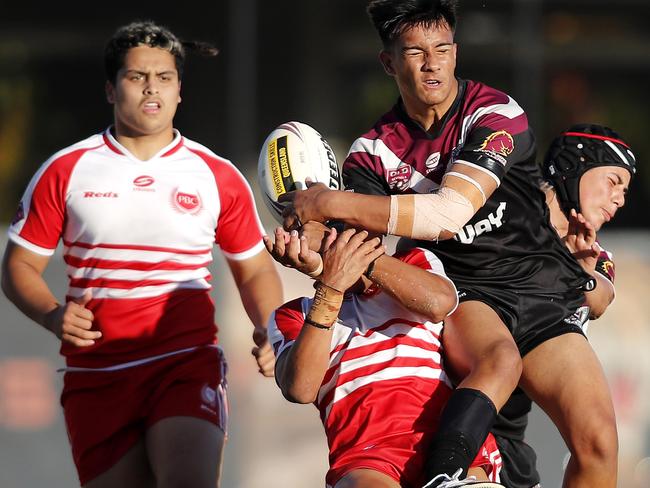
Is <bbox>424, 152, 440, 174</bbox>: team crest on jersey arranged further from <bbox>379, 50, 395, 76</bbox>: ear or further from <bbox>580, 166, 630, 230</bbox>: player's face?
<bbox>580, 166, 630, 230</bbox>: player's face

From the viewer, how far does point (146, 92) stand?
469 centimetres

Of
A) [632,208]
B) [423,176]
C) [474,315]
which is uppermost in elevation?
[423,176]

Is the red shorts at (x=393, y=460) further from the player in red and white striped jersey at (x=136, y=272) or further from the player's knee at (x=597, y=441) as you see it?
the player in red and white striped jersey at (x=136, y=272)

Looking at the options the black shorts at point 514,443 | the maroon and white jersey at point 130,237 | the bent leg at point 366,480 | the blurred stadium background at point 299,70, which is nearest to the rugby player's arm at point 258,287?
the maroon and white jersey at point 130,237

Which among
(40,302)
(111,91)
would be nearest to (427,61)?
(111,91)

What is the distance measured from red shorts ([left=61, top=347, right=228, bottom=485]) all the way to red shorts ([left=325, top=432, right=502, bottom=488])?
1002 mm

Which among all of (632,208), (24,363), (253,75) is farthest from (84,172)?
(632,208)

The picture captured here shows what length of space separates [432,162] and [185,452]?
138 centimetres

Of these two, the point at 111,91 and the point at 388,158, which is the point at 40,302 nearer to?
the point at 111,91

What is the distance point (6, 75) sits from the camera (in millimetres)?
12258

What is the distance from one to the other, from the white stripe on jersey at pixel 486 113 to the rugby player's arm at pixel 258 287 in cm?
118

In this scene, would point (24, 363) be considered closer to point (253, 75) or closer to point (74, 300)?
point (74, 300)

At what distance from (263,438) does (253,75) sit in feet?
19.6

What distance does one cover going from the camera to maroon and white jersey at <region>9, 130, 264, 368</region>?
4.59 m
